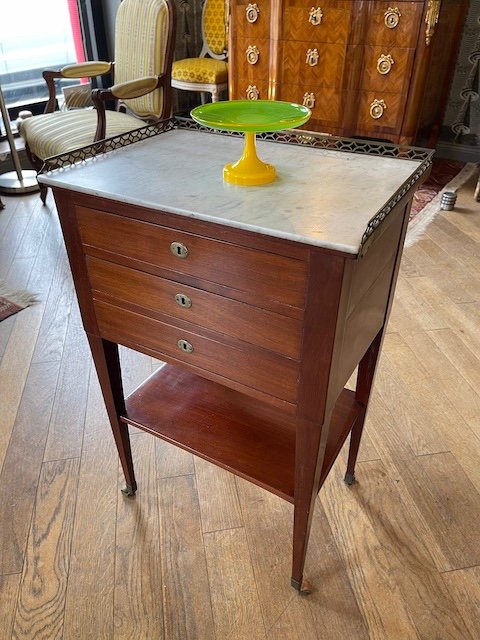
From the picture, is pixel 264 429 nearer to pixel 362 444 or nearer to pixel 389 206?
pixel 362 444

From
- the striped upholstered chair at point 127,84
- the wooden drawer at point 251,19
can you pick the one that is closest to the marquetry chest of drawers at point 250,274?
the striped upholstered chair at point 127,84

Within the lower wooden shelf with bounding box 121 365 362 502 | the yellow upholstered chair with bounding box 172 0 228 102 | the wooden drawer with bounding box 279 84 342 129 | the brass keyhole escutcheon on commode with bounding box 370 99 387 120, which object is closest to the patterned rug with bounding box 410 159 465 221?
the brass keyhole escutcheon on commode with bounding box 370 99 387 120

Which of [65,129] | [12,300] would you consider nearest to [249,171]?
[12,300]

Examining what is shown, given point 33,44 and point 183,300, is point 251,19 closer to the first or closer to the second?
point 33,44

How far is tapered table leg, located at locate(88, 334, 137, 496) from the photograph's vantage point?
1.21m

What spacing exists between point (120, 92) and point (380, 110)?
1.61 m

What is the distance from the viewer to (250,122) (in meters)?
1.01

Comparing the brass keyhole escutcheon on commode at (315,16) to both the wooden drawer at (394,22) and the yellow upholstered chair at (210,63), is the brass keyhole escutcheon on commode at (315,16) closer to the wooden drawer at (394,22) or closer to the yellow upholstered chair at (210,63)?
the wooden drawer at (394,22)

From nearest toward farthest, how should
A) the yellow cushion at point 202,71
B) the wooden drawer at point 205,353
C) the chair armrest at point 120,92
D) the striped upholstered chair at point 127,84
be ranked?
the wooden drawer at point 205,353
the chair armrest at point 120,92
the striped upholstered chair at point 127,84
the yellow cushion at point 202,71

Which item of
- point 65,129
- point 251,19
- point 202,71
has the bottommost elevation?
point 65,129

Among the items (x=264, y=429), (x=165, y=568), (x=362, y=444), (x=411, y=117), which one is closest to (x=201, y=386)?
(x=264, y=429)

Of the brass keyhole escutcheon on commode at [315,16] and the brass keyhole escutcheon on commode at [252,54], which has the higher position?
the brass keyhole escutcheon on commode at [315,16]

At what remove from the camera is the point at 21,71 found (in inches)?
154

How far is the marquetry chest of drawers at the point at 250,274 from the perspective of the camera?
0.82 meters
